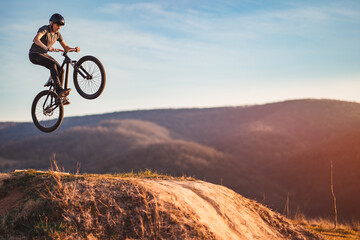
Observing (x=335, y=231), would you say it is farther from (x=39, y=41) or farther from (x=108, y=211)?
(x=39, y=41)

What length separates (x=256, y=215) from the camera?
11984mm

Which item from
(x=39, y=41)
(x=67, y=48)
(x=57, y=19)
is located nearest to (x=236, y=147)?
(x=67, y=48)

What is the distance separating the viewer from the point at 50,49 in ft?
32.3

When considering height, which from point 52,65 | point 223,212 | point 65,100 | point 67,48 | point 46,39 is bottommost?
point 223,212

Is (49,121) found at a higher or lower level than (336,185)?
higher

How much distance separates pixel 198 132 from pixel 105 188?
142896 mm

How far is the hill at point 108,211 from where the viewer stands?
24.6 feet


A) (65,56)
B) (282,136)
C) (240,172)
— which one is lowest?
(240,172)

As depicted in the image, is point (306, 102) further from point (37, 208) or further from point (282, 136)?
point (37, 208)

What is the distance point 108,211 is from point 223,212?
379cm

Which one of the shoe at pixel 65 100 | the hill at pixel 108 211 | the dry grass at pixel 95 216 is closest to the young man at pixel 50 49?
the shoe at pixel 65 100

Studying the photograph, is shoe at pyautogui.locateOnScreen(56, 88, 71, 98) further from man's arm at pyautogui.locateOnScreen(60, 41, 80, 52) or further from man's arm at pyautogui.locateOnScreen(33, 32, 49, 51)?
man's arm at pyautogui.locateOnScreen(33, 32, 49, 51)

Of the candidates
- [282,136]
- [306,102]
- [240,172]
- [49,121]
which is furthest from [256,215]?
[306,102]

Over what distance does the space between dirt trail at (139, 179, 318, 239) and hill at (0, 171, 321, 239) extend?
37 millimetres
